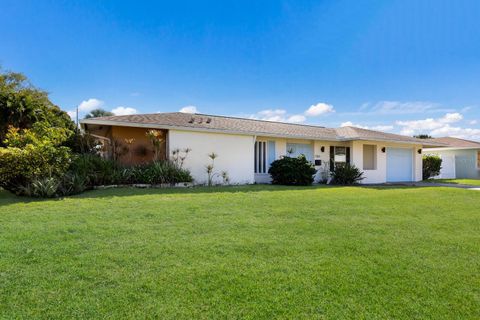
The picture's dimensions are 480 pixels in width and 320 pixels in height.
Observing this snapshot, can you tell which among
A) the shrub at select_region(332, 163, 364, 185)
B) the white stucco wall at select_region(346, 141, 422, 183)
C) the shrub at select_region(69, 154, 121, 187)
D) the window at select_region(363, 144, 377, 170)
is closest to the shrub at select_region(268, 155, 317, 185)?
the shrub at select_region(332, 163, 364, 185)

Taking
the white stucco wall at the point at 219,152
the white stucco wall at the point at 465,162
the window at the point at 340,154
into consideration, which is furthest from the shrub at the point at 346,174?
the white stucco wall at the point at 465,162

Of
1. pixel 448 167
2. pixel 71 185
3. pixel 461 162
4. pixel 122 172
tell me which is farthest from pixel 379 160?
pixel 71 185

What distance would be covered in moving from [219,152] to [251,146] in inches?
76.1

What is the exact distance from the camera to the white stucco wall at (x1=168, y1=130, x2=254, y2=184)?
44.5 feet

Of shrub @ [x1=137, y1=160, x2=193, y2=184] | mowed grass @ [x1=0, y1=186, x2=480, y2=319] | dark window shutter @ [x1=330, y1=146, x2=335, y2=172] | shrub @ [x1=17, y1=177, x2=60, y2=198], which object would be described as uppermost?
dark window shutter @ [x1=330, y1=146, x2=335, y2=172]

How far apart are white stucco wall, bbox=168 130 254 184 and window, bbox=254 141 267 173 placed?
3.73 feet

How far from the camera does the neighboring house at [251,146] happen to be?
13.6 metres

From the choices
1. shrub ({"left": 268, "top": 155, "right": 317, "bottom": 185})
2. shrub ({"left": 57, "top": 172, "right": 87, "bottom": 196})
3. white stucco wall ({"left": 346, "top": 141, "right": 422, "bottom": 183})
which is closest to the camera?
shrub ({"left": 57, "top": 172, "right": 87, "bottom": 196})

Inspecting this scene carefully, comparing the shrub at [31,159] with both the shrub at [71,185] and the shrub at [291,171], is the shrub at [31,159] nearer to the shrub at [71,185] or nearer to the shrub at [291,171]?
the shrub at [71,185]

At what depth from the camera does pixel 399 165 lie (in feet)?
65.8

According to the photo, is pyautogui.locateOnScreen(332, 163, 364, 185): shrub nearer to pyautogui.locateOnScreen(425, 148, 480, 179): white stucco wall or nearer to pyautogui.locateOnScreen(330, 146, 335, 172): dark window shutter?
pyautogui.locateOnScreen(330, 146, 335, 172): dark window shutter

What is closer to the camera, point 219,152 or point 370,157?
point 219,152

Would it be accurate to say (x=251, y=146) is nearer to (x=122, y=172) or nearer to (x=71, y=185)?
(x=122, y=172)

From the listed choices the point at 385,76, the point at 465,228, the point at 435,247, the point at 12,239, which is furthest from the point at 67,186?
the point at 385,76
